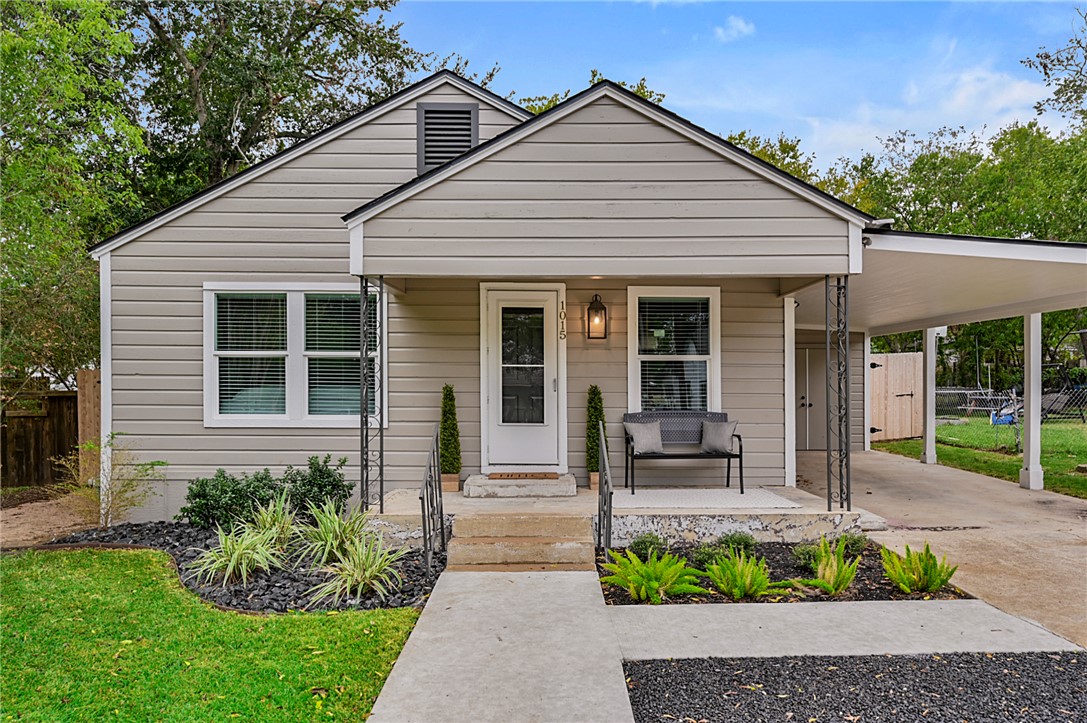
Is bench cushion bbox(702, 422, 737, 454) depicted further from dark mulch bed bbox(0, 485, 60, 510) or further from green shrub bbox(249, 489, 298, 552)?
dark mulch bed bbox(0, 485, 60, 510)

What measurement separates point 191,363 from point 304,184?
7.82 ft

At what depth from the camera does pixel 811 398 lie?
43.7ft

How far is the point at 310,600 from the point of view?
447 centimetres

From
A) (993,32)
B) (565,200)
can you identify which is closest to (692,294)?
(565,200)

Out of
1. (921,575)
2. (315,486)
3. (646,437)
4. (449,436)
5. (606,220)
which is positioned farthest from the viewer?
(449,436)

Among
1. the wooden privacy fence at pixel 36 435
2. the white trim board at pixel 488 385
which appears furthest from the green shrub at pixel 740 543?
the wooden privacy fence at pixel 36 435

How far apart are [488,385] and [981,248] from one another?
4917 mm

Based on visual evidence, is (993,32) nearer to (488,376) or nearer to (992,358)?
(488,376)

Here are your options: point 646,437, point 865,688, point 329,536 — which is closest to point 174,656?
point 329,536

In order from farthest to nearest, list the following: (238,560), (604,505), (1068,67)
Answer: (1068,67), (604,505), (238,560)

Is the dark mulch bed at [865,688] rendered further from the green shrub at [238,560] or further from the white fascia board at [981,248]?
the white fascia board at [981,248]

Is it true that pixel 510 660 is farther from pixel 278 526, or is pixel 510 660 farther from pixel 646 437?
pixel 646 437

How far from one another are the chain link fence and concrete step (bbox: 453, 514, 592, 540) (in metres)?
10.9

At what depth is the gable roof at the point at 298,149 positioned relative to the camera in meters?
7.03
